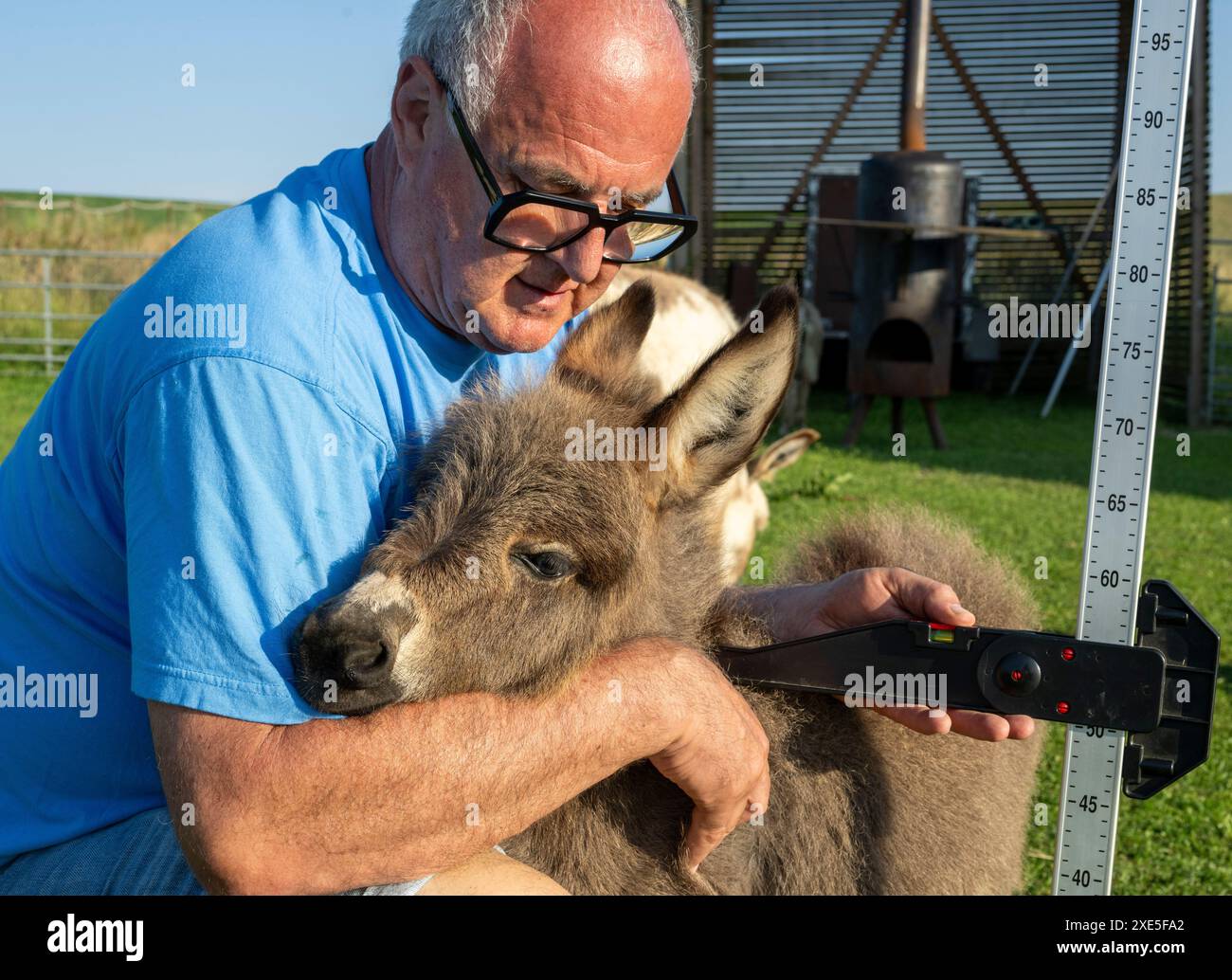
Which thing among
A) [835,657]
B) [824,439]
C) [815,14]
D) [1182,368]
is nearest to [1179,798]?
[835,657]

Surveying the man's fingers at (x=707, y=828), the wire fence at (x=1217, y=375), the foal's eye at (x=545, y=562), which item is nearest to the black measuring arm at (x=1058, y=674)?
the man's fingers at (x=707, y=828)

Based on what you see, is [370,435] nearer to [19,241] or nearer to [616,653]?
[616,653]

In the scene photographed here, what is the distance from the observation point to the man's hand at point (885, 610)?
3.08m

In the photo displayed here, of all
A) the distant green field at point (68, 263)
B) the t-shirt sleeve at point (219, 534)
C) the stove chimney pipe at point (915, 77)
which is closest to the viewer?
the t-shirt sleeve at point (219, 534)

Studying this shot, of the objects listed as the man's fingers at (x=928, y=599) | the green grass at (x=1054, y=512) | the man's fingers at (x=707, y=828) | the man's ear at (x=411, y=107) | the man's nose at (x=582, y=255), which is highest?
the man's ear at (x=411, y=107)

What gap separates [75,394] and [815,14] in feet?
65.6

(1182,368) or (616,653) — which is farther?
(1182,368)

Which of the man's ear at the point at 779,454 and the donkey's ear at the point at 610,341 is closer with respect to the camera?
the donkey's ear at the point at 610,341

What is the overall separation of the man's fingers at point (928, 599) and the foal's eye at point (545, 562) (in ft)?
3.50

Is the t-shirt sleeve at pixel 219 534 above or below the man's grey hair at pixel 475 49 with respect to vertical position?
below

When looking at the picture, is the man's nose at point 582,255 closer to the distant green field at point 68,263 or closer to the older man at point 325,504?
the older man at point 325,504

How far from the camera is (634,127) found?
281 centimetres

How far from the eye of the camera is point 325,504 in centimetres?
254
